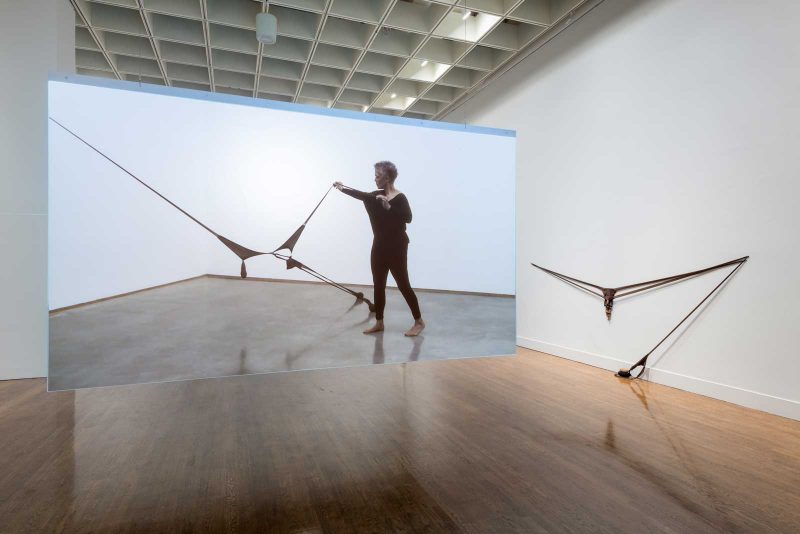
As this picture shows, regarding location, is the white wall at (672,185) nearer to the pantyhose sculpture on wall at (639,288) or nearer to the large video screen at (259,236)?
the pantyhose sculpture on wall at (639,288)

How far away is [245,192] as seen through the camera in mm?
2512

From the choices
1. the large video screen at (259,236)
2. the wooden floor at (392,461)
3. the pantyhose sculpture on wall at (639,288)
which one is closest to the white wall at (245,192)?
the large video screen at (259,236)

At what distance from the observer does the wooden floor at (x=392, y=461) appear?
1650 mm

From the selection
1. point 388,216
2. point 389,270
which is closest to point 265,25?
point 388,216

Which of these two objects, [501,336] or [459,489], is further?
[501,336]

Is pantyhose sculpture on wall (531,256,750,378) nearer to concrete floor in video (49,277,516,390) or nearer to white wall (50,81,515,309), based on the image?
white wall (50,81,515,309)

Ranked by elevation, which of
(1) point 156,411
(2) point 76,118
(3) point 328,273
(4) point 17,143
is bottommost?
(1) point 156,411

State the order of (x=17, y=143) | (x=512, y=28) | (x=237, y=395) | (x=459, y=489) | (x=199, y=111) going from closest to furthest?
(x=459, y=489), (x=199, y=111), (x=237, y=395), (x=17, y=143), (x=512, y=28)

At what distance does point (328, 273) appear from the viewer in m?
2.74

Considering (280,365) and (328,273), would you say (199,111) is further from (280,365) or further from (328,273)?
(280,365)

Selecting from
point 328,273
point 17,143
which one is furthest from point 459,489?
point 17,143

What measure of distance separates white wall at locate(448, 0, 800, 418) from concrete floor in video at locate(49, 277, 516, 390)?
172 centimetres

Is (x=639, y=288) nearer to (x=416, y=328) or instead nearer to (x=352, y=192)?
(x=416, y=328)

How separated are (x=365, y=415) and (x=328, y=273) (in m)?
0.89
